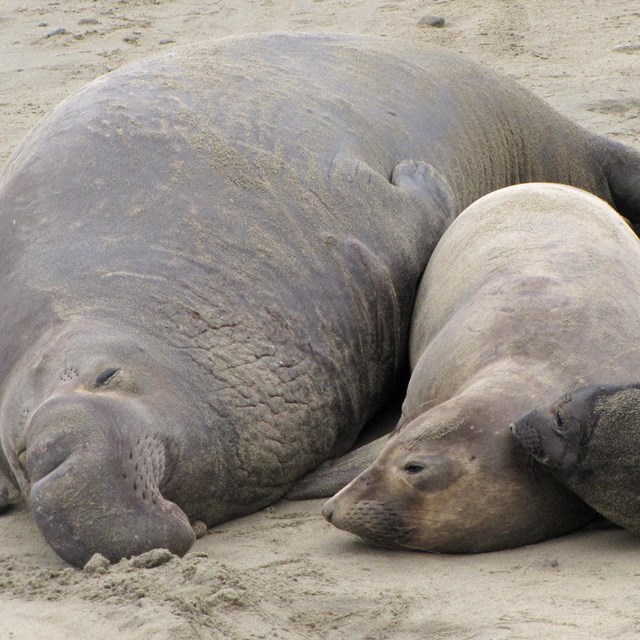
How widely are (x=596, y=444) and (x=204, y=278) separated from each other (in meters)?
1.45

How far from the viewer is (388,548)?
410 centimetres

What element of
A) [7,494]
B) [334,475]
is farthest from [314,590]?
[7,494]

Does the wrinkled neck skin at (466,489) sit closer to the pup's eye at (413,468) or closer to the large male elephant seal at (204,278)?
the pup's eye at (413,468)

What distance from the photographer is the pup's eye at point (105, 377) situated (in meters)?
4.09

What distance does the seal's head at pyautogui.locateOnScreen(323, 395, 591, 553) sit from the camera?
13.0ft

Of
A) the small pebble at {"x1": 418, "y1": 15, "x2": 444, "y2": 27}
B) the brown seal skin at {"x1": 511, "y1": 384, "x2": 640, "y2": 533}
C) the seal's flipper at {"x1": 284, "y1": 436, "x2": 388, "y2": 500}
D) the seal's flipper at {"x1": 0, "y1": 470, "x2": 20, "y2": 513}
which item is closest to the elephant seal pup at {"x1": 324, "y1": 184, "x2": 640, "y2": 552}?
the brown seal skin at {"x1": 511, "y1": 384, "x2": 640, "y2": 533}

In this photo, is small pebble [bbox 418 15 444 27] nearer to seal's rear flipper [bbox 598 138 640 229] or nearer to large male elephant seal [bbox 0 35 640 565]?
seal's rear flipper [bbox 598 138 640 229]

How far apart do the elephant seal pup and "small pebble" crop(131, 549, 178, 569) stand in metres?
0.63

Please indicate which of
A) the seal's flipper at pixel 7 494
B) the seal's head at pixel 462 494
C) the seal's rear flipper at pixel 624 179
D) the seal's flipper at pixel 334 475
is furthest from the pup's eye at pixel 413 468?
the seal's rear flipper at pixel 624 179

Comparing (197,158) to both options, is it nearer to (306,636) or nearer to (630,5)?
(306,636)

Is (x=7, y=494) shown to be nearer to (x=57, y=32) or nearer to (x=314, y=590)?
(x=314, y=590)

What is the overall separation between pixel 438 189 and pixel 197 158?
1.16 m

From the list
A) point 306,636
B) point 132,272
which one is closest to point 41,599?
point 306,636

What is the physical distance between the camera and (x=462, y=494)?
13.0 ft
